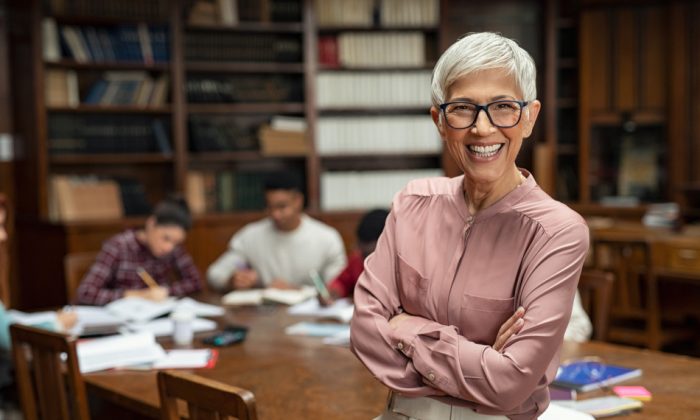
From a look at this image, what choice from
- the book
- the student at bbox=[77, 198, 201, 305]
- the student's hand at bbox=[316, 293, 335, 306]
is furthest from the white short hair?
the student at bbox=[77, 198, 201, 305]

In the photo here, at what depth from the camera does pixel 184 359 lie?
2.46 meters

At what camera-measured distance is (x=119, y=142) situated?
5621 millimetres

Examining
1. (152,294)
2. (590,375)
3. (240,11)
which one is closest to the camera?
(590,375)

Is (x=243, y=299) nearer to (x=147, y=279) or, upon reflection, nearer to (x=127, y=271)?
(x=147, y=279)

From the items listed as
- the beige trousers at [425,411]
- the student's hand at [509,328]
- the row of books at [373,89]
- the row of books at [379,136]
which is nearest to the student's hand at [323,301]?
the beige trousers at [425,411]

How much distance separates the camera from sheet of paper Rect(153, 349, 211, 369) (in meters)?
2.40

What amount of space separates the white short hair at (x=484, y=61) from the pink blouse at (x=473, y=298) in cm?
21

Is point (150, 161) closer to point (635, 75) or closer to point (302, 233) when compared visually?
point (302, 233)

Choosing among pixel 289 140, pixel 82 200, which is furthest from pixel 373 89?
pixel 82 200

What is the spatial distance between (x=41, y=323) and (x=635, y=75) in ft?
15.7

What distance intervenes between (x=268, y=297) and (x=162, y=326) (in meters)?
0.59

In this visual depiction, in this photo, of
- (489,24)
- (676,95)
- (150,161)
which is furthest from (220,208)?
(676,95)

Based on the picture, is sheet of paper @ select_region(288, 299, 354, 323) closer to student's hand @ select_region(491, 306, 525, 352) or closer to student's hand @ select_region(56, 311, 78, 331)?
student's hand @ select_region(56, 311, 78, 331)

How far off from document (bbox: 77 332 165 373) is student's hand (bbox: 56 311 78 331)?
269mm
